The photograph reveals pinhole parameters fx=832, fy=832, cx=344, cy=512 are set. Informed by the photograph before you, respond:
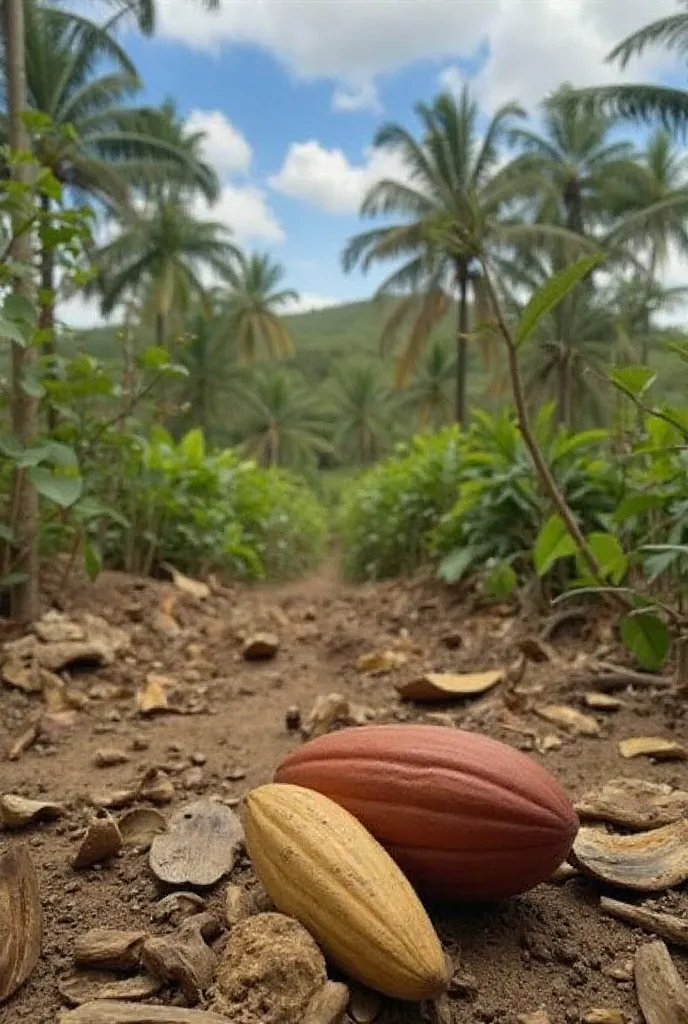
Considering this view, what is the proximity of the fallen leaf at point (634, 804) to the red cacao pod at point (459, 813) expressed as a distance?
0.91ft

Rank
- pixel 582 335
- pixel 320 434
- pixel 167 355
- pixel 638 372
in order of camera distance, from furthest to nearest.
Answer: pixel 320 434, pixel 582 335, pixel 167 355, pixel 638 372

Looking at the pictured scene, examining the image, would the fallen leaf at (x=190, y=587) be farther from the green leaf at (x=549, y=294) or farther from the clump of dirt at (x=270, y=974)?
the clump of dirt at (x=270, y=974)

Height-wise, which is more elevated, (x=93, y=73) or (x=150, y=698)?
(x=93, y=73)

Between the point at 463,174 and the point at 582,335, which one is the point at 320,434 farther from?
the point at 463,174

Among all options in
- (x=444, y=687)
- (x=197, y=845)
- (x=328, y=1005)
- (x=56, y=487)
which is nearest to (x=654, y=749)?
(x=444, y=687)

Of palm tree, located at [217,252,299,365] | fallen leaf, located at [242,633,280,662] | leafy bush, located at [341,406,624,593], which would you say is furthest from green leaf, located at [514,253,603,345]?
palm tree, located at [217,252,299,365]

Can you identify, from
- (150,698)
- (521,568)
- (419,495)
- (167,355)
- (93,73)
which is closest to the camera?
(150,698)

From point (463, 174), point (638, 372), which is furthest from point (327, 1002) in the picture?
point (463, 174)

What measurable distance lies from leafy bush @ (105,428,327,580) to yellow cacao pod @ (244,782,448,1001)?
2.49m

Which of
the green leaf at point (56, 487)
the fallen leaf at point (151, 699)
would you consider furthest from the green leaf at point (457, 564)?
the green leaf at point (56, 487)

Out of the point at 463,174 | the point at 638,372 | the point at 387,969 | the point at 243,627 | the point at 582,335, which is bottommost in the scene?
the point at 243,627

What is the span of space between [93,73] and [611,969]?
25080 mm

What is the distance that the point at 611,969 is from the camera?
0.97 meters

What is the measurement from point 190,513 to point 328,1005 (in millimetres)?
4333
